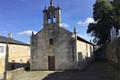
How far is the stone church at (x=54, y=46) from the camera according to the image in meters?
30.4

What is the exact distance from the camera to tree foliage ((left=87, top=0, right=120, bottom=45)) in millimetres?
41844

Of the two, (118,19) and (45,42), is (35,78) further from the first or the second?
(118,19)

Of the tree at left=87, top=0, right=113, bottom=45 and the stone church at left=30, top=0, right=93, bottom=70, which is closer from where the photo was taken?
the stone church at left=30, top=0, right=93, bottom=70

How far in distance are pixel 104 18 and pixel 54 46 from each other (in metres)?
16.3

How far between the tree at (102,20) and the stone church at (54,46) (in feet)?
40.2

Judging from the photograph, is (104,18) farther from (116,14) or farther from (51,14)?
(51,14)

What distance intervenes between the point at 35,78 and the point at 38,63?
25.4 feet

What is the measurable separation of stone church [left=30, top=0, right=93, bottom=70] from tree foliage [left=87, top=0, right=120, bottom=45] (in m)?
12.2

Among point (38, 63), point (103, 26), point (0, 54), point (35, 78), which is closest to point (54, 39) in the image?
point (38, 63)

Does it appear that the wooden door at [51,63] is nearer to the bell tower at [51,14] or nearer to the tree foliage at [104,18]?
the bell tower at [51,14]

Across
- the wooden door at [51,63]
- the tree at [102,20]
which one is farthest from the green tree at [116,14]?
the wooden door at [51,63]

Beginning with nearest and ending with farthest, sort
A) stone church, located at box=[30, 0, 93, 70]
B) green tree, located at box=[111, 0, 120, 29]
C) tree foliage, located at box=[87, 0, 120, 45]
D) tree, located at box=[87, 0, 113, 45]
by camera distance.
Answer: stone church, located at box=[30, 0, 93, 70] < green tree, located at box=[111, 0, 120, 29] < tree foliage, located at box=[87, 0, 120, 45] < tree, located at box=[87, 0, 113, 45]

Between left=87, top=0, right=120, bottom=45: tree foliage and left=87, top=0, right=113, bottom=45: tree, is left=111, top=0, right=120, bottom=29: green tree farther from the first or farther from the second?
left=87, top=0, right=113, bottom=45: tree

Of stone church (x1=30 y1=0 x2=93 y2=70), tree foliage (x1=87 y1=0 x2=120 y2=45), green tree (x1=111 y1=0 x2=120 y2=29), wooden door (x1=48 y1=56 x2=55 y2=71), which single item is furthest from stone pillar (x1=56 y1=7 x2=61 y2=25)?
green tree (x1=111 y1=0 x2=120 y2=29)
